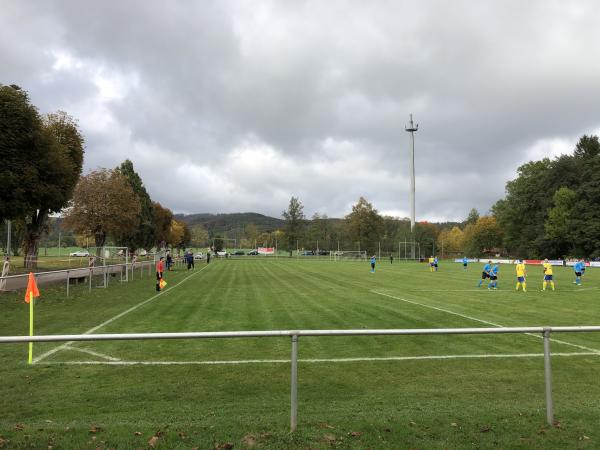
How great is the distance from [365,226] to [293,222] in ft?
81.5

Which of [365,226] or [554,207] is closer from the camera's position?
[554,207]

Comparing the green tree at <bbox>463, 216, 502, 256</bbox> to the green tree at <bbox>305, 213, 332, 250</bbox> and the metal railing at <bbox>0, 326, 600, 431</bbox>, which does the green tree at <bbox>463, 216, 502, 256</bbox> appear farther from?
the metal railing at <bbox>0, 326, 600, 431</bbox>

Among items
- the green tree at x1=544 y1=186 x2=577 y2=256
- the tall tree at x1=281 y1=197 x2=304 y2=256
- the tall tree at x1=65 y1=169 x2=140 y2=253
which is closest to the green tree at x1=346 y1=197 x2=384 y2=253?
the tall tree at x1=281 y1=197 x2=304 y2=256

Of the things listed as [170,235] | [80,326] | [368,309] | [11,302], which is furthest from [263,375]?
[170,235]

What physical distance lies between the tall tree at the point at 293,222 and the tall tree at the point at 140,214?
7330 cm

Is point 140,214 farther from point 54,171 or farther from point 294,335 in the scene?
point 294,335

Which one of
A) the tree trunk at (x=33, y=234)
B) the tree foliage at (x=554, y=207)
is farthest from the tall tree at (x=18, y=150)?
the tree foliage at (x=554, y=207)

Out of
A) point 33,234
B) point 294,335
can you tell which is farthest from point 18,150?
point 294,335

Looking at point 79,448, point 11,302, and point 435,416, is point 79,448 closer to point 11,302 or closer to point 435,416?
point 435,416

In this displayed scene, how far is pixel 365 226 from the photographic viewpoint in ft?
399

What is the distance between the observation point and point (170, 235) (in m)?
87.4

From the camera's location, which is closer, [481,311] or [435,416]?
[435,416]

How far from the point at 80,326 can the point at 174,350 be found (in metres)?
4.73

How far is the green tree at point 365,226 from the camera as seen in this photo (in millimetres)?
122062
